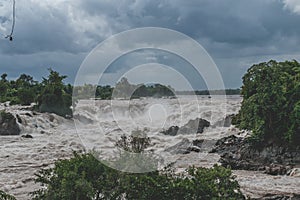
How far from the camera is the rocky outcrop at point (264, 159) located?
1477 cm

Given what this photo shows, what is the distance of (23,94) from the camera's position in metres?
50.0

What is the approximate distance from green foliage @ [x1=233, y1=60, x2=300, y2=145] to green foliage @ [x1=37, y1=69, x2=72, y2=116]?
24.4 m

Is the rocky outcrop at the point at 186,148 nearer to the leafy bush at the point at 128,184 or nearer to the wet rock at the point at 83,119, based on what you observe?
the leafy bush at the point at 128,184

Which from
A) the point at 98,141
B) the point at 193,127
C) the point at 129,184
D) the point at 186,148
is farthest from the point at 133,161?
the point at 193,127

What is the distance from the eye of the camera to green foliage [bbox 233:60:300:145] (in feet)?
55.6

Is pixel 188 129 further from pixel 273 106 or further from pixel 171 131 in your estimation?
pixel 273 106

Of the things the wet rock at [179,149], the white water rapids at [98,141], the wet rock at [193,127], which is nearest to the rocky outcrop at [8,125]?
the white water rapids at [98,141]

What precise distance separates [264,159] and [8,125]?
1903cm

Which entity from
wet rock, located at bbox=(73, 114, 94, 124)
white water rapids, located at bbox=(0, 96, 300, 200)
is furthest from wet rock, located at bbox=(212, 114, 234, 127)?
wet rock, located at bbox=(73, 114, 94, 124)

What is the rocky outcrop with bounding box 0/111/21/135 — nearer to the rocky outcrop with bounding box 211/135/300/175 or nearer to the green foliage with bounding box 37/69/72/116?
the green foliage with bounding box 37/69/72/116

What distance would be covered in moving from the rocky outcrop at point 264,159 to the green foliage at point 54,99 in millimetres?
23664

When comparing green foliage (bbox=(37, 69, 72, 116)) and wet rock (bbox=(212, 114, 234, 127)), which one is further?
green foliage (bbox=(37, 69, 72, 116))

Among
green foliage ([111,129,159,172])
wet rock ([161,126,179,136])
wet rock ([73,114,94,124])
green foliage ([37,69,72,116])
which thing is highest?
green foliage ([37,69,72,116])

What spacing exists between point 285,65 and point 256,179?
7.29m
